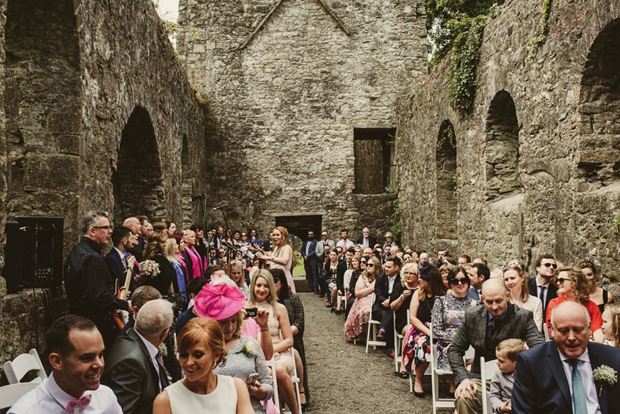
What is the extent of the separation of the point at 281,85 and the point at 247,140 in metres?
1.87

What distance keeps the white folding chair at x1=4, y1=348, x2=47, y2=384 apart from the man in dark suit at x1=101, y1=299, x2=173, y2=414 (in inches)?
32.5

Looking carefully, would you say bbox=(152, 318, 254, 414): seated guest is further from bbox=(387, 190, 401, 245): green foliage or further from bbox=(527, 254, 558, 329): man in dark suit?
bbox=(387, 190, 401, 245): green foliage

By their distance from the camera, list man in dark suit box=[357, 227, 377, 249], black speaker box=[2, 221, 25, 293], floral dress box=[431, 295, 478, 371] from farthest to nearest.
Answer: man in dark suit box=[357, 227, 377, 249], floral dress box=[431, 295, 478, 371], black speaker box=[2, 221, 25, 293]

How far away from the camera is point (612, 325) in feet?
14.1

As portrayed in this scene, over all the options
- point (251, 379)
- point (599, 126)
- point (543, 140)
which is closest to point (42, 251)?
point (251, 379)

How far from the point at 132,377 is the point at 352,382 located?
432 centimetres

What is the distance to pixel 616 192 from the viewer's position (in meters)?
6.86

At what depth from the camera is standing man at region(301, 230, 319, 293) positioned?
55.8ft

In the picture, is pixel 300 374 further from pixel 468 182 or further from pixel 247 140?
pixel 247 140

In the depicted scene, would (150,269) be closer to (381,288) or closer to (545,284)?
(381,288)

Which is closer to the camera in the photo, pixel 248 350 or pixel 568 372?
pixel 568 372

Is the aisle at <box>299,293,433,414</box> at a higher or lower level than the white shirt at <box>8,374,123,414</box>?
lower

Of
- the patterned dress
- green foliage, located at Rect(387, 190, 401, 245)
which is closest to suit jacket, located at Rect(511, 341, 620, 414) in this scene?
the patterned dress

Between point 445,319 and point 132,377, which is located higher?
point 132,377
